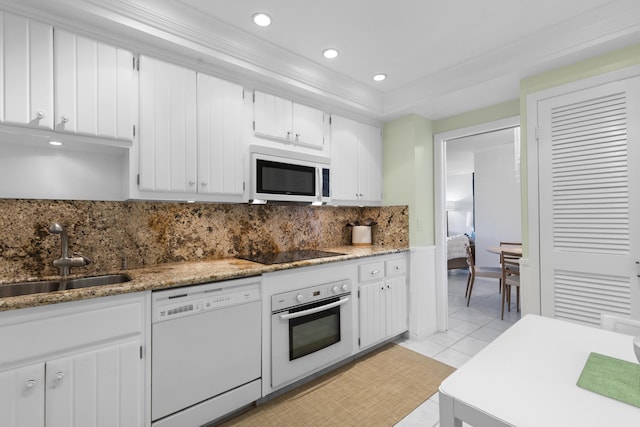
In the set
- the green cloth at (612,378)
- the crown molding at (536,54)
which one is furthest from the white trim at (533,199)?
the green cloth at (612,378)

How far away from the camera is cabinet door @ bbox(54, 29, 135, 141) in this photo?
1.65 m

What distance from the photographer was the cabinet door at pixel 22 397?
4.13ft

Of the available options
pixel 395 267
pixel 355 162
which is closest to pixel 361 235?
pixel 395 267

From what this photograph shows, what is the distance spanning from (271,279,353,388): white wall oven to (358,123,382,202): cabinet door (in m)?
1.15

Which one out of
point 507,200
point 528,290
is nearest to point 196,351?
point 528,290

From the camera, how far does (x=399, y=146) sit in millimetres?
3350

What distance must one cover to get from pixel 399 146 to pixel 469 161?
4.61 metres

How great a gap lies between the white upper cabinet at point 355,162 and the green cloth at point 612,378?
2.25 metres

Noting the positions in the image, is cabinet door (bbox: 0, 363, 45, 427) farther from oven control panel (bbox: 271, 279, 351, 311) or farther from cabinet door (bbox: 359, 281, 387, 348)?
cabinet door (bbox: 359, 281, 387, 348)

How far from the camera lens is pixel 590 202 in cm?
213

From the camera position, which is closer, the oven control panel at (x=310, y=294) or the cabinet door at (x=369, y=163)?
the oven control panel at (x=310, y=294)

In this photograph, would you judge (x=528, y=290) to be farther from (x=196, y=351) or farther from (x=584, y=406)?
(x=196, y=351)

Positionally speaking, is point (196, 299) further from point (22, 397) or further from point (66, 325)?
point (22, 397)

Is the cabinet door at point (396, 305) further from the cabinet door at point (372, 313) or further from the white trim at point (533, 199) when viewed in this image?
the white trim at point (533, 199)
